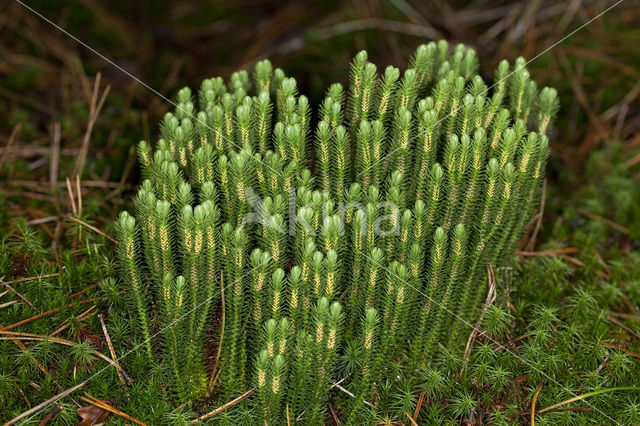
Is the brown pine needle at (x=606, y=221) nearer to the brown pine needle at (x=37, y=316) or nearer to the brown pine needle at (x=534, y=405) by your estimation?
the brown pine needle at (x=534, y=405)

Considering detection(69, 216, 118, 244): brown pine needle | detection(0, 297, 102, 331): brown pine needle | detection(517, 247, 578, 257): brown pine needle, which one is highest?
detection(69, 216, 118, 244): brown pine needle

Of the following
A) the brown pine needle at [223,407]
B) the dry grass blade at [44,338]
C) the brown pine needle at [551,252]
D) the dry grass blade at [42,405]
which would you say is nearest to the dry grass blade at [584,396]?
the brown pine needle at [551,252]

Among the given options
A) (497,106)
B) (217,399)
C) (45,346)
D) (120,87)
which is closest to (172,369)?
(217,399)

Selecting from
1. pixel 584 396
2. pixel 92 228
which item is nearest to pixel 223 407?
pixel 92 228

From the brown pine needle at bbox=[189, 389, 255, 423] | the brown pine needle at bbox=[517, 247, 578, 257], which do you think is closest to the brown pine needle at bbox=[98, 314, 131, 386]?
the brown pine needle at bbox=[189, 389, 255, 423]

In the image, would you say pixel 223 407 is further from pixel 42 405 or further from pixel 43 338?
pixel 43 338

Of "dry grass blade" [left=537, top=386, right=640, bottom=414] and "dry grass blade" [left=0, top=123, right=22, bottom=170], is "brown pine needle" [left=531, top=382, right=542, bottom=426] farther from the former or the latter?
"dry grass blade" [left=0, top=123, right=22, bottom=170]
